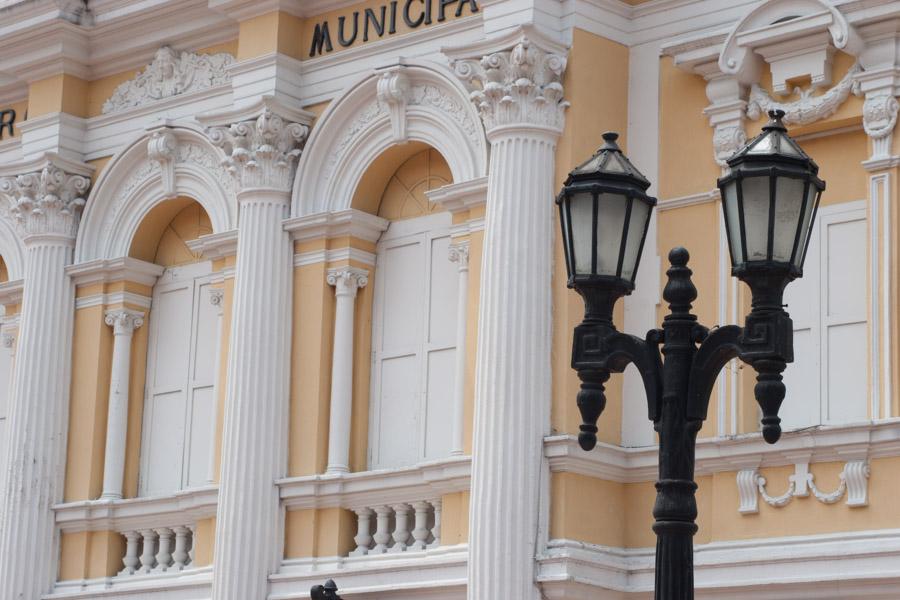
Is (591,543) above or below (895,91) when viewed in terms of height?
below

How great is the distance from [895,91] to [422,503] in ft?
16.6

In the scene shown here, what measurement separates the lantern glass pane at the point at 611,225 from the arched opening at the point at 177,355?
9999 mm

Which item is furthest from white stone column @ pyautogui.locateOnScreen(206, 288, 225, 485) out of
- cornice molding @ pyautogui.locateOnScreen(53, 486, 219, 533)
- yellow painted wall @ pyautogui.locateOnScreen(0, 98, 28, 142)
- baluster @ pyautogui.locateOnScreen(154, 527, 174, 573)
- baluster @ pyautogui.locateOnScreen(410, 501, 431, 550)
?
yellow painted wall @ pyautogui.locateOnScreen(0, 98, 28, 142)

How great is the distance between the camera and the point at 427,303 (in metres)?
17.7

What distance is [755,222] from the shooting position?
9.11 meters

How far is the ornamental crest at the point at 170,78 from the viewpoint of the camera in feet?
64.1

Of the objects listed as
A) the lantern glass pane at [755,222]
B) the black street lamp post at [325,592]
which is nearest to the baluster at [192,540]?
the black street lamp post at [325,592]

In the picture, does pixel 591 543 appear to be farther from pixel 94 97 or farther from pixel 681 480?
pixel 94 97

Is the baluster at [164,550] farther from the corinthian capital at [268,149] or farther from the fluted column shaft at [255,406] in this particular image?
the corinthian capital at [268,149]

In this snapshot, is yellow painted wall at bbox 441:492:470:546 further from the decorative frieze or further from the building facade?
the decorative frieze

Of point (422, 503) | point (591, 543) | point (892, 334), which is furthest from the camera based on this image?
point (422, 503)

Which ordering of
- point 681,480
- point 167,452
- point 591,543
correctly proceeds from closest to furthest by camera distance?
1. point 681,480
2. point 591,543
3. point 167,452

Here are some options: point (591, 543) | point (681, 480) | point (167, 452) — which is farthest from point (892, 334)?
point (167, 452)

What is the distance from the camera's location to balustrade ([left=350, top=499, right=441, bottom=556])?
1681 centimetres
